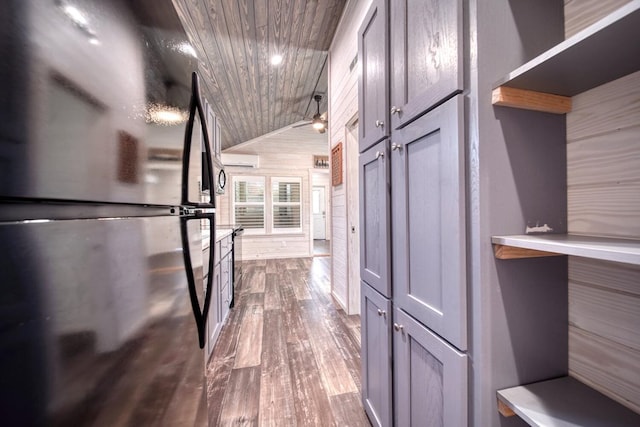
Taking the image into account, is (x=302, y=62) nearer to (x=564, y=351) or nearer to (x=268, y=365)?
(x=268, y=365)

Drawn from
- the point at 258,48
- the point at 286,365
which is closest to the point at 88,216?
the point at 286,365

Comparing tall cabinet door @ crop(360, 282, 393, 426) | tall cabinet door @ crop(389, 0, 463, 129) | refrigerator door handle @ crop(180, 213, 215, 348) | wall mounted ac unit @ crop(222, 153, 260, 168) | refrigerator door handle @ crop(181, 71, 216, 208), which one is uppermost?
wall mounted ac unit @ crop(222, 153, 260, 168)

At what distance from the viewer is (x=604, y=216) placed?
702 millimetres

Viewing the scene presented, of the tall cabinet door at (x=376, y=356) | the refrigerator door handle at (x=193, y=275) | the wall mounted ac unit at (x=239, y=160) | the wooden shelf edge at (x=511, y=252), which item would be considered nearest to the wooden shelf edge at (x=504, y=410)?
the wooden shelf edge at (x=511, y=252)

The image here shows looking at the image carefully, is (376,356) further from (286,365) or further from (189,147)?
(189,147)

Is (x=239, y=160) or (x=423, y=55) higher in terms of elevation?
(x=239, y=160)

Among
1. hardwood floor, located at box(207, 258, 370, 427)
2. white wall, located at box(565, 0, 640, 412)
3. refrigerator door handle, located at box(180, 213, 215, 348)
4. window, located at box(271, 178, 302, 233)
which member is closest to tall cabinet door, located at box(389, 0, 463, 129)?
white wall, located at box(565, 0, 640, 412)

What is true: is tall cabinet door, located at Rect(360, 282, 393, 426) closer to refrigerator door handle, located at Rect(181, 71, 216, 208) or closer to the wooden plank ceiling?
refrigerator door handle, located at Rect(181, 71, 216, 208)

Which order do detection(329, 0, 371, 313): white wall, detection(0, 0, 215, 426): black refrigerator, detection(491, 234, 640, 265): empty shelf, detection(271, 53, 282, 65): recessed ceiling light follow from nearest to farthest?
detection(0, 0, 215, 426): black refrigerator
detection(491, 234, 640, 265): empty shelf
detection(329, 0, 371, 313): white wall
detection(271, 53, 282, 65): recessed ceiling light

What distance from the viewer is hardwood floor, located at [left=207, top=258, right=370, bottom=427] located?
1.58m

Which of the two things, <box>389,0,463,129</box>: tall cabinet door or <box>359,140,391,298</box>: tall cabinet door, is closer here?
<box>389,0,463,129</box>: tall cabinet door

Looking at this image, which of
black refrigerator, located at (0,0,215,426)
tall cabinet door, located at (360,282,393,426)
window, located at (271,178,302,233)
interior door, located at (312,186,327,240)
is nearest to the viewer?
black refrigerator, located at (0,0,215,426)

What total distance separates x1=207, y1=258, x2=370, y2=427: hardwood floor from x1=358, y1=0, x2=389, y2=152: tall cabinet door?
5.33 feet

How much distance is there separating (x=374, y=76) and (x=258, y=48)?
2.19 metres
